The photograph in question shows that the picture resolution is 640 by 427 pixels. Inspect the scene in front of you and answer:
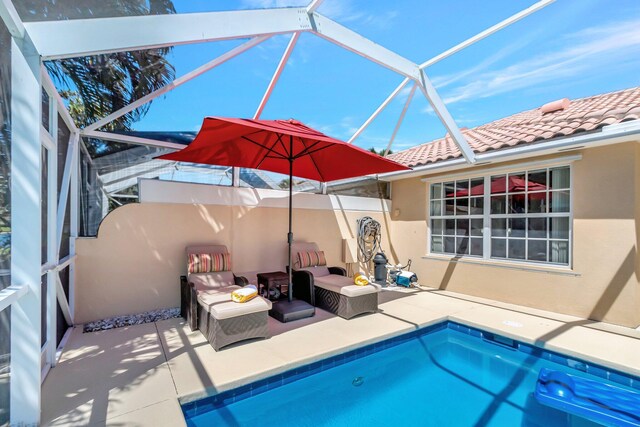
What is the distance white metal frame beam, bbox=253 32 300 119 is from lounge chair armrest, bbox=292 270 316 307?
3.76 meters

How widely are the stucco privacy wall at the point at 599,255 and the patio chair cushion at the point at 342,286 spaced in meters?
3.73

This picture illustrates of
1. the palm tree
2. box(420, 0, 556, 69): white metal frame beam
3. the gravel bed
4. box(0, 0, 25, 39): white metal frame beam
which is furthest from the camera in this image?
the gravel bed

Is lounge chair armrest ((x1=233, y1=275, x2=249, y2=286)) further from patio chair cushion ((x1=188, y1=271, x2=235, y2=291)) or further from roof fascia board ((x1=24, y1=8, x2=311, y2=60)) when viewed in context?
roof fascia board ((x1=24, y1=8, x2=311, y2=60))

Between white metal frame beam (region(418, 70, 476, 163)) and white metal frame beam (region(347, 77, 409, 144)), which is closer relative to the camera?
white metal frame beam (region(418, 70, 476, 163))

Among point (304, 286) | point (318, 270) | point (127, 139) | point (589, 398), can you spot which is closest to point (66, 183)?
point (127, 139)

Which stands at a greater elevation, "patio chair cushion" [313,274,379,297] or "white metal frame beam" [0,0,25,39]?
"white metal frame beam" [0,0,25,39]

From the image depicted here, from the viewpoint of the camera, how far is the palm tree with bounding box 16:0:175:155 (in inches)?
161

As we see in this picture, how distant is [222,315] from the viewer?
15.0 feet

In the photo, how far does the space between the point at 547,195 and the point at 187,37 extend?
25.2 ft

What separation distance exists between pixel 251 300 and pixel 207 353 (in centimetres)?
98

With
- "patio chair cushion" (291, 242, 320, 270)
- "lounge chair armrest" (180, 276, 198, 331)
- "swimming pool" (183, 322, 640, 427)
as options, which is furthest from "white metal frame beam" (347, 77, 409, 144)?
"swimming pool" (183, 322, 640, 427)

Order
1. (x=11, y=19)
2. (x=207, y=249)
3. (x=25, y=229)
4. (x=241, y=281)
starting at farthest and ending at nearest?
(x=207, y=249) < (x=241, y=281) < (x=25, y=229) < (x=11, y=19)

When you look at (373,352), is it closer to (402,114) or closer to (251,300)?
(251,300)

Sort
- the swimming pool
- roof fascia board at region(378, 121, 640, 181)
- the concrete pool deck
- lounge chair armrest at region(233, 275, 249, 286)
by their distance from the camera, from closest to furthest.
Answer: the concrete pool deck < the swimming pool < roof fascia board at region(378, 121, 640, 181) < lounge chair armrest at region(233, 275, 249, 286)
